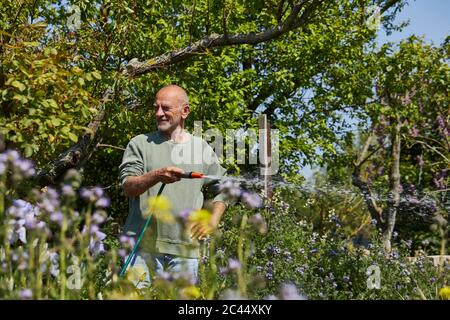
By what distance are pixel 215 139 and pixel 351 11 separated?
4.14 meters

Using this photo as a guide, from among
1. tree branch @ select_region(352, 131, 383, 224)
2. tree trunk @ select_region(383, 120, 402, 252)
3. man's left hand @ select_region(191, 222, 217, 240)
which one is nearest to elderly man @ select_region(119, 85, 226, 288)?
man's left hand @ select_region(191, 222, 217, 240)

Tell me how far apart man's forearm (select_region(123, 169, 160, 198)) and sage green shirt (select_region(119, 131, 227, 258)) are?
0.07 metres

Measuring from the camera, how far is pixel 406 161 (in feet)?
54.4

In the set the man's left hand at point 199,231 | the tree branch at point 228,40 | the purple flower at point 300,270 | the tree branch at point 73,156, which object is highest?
the tree branch at point 228,40

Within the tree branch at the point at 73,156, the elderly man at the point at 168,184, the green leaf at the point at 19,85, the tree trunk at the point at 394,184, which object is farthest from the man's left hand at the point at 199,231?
the tree trunk at the point at 394,184

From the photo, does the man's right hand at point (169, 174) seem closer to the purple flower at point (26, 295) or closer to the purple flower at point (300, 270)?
the purple flower at point (26, 295)

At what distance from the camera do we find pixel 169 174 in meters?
2.74

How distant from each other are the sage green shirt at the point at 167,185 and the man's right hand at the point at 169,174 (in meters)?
0.37

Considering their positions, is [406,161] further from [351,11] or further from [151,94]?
[151,94]

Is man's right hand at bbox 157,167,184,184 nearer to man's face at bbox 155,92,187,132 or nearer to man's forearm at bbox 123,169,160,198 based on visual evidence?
man's forearm at bbox 123,169,160,198

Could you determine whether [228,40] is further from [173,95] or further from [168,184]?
[168,184]

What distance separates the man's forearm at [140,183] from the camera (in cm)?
285

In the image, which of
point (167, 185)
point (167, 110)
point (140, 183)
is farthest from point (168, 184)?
point (167, 110)

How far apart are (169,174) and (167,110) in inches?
23.3
